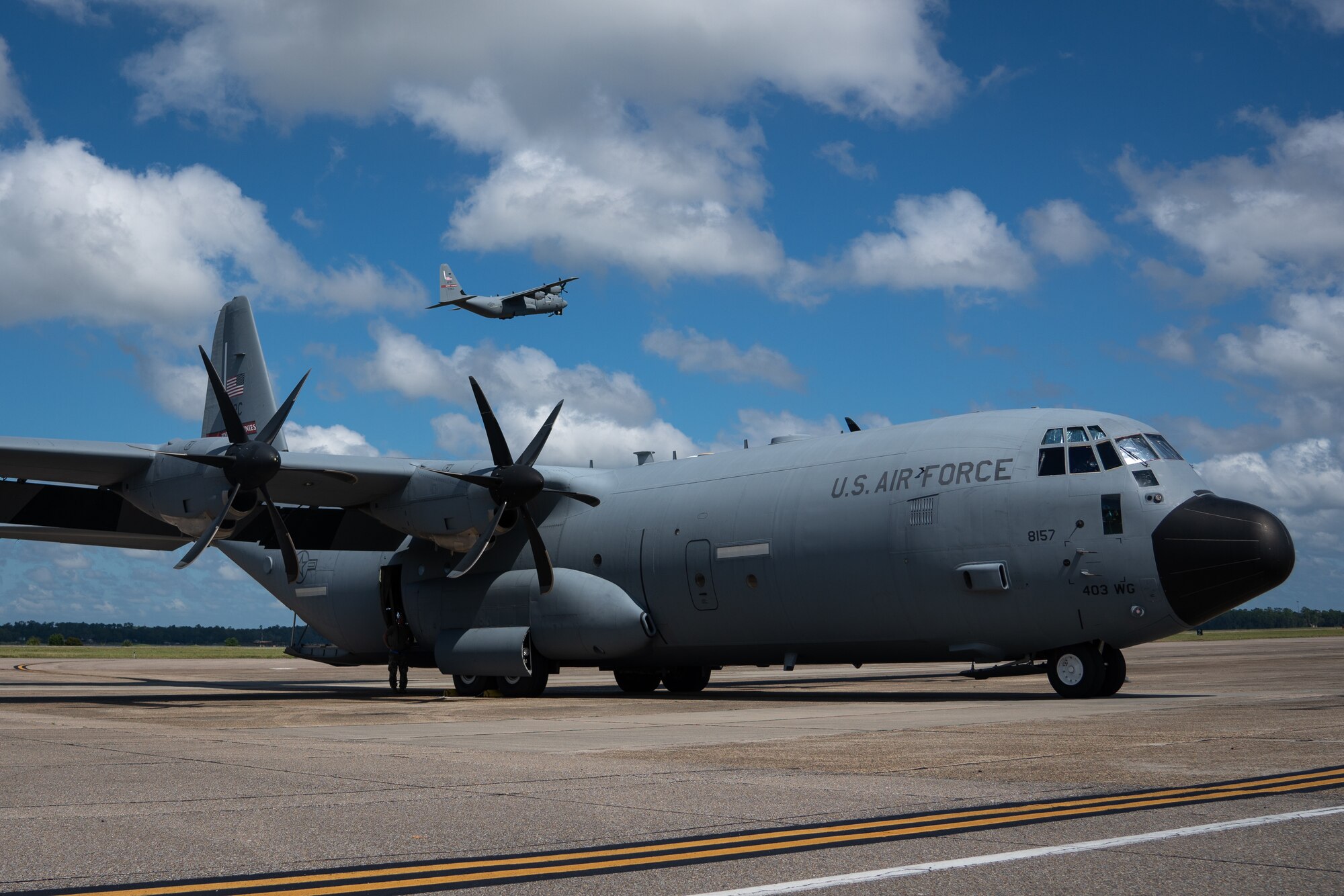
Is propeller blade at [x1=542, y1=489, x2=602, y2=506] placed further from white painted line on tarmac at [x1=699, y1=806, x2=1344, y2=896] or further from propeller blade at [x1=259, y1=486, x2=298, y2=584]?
white painted line on tarmac at [x1=699, y1=806, x2=1344, y2=896]

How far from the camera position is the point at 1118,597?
62.5ft

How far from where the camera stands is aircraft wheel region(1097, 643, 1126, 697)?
1998 centimetres

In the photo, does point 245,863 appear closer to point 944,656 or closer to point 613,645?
point 944,656

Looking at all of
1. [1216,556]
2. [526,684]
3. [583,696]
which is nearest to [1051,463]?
[1216,556]

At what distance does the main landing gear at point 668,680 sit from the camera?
90.6 feet

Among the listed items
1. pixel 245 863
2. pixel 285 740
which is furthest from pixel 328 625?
pixel 245 863

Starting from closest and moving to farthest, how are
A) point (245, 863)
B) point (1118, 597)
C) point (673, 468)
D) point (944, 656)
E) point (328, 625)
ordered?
point (245, 863), point (1118, 597), point (944, 656), point (673, 468), point (328, 625)

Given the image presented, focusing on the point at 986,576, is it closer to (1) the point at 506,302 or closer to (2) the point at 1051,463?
(2) the point at 1051,463

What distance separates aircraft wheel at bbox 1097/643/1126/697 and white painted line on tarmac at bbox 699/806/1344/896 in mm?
13099

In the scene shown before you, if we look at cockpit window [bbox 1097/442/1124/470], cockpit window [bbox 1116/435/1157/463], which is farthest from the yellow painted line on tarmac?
cockpit window [bbox 1116/435/1157/463]

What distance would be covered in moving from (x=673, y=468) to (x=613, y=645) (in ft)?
13.7

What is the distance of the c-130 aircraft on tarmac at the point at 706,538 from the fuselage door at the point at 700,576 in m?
0.06

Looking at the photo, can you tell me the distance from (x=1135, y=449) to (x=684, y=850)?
15.5 m

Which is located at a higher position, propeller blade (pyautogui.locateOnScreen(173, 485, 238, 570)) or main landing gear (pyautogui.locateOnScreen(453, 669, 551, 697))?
propeller blade (pyautogui.locateOnScreen(173, 485, 238, 570))
